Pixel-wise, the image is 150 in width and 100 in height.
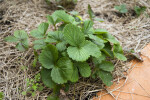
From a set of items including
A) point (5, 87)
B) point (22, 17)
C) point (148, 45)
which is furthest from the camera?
point (22, 17)

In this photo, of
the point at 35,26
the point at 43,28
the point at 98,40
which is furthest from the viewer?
the point at 35,26

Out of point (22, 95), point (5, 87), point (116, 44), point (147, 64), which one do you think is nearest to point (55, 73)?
point (22, 95)

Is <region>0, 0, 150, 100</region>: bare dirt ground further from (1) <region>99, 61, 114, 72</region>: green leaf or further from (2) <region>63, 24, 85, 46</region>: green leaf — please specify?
(2) <region>63, 24, 85, 46</region>: green leaf

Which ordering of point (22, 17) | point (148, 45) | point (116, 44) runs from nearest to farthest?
point (116, 44)
point (148, 45)
point (22, 17)

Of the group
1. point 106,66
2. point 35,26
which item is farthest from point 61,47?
point 35,26

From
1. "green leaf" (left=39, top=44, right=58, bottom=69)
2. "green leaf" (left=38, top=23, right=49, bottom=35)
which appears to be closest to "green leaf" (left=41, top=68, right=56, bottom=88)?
"green leaf" (left=39, top=44, right=58, bottom=69)

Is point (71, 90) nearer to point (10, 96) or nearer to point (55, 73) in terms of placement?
point (55, 73)

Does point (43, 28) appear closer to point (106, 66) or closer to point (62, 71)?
point (62, 71)
